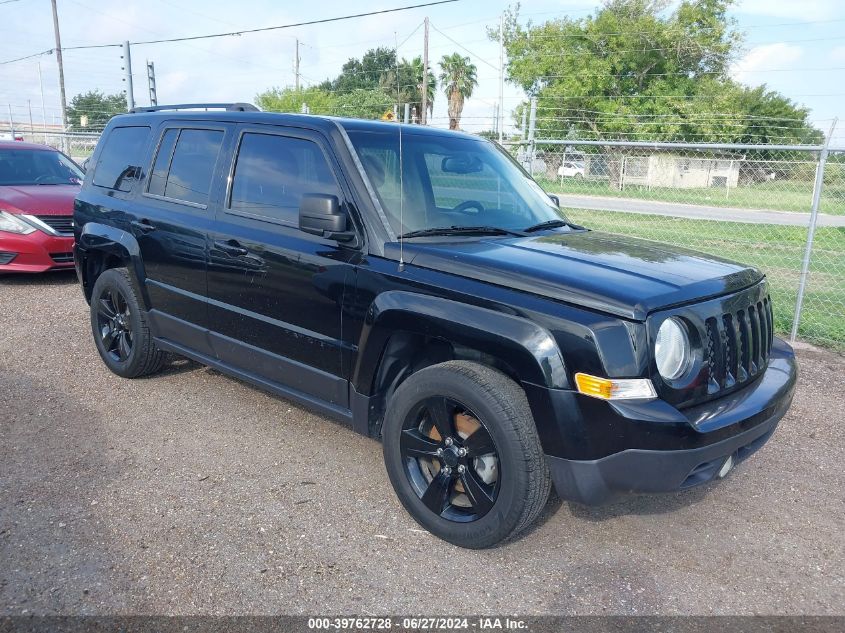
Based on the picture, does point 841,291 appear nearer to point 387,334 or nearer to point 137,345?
point 387,334

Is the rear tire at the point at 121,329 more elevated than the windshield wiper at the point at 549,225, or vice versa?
the windshield wiper at the point at 549,225

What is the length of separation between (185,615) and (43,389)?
3.10 meters

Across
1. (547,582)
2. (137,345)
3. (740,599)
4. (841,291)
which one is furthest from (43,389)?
(841,291)

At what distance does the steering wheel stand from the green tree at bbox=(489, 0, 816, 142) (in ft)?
109

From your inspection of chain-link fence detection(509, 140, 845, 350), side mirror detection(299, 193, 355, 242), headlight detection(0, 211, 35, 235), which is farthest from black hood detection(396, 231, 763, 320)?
headlight detection(0, 211, 35, 235)

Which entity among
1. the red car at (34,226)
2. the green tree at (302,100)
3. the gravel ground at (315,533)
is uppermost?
the green tree at (302,100)

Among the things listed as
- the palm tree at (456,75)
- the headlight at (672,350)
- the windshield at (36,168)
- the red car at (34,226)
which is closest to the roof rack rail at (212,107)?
the headlight at (672,350)

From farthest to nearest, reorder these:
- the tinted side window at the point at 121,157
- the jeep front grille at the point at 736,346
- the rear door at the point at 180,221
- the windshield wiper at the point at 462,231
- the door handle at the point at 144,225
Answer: the tinted side window at the point at 121,157
the door handle at the point at 144,225
the rear door at the point at 180,221
the windshield wiper at the point at 462,231
the jeep front grille at the point at 736,346

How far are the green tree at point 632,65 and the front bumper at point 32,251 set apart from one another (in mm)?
30531

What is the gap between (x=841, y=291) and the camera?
8.95 metres

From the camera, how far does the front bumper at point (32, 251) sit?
8.16 m

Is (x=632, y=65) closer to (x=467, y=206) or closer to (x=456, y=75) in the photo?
(x=456, y=75)

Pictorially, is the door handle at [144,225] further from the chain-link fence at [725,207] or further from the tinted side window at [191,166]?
the chain-link fence at [725,207]

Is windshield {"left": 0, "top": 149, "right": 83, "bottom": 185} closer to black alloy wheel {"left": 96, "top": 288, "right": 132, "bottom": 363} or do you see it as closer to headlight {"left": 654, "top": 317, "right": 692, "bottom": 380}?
black alloy wheel {"left": 96, "top": 288, "right": 132, "bottom": 363}
